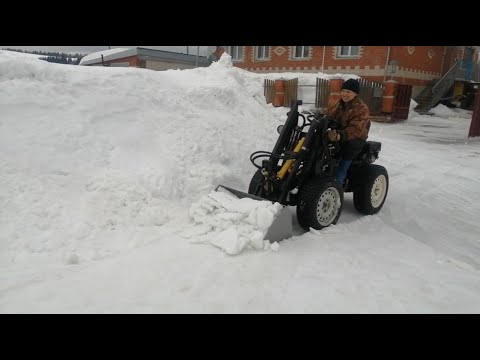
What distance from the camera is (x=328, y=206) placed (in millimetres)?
4387

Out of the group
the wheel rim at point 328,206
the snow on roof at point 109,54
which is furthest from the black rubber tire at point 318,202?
the snow on roof at point 109,54

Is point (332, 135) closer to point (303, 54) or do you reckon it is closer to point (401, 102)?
point (401, 102)

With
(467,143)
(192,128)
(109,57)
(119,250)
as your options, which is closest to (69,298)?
(119,250)

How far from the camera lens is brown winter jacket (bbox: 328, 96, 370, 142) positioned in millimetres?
4512

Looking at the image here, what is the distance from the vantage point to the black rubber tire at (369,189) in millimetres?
4863

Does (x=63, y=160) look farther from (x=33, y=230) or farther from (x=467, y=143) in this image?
(x=467, y=143)

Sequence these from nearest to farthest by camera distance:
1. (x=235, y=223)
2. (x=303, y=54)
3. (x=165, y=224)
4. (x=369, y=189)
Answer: (x=235, y=223) → (x=165, y=224) → (x=369, y=189) → (x=303, y=54)

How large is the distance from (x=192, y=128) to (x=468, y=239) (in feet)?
13.6

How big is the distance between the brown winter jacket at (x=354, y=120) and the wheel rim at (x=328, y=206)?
0.75 meters

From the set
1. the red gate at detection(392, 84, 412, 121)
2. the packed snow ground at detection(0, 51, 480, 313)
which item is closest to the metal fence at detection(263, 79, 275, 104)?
the red gate at detection(392, 84, 412, 121)

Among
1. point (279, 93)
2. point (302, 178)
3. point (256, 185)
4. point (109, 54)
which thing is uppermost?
point (109, 54)

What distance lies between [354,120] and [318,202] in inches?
47.5

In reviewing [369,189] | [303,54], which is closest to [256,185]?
[369,189]

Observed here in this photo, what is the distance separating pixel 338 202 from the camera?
4426mm
